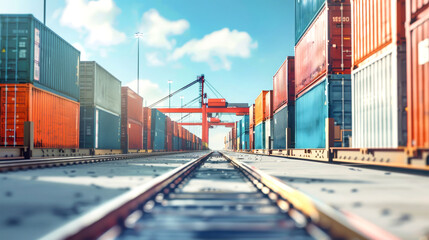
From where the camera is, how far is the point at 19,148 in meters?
16.2

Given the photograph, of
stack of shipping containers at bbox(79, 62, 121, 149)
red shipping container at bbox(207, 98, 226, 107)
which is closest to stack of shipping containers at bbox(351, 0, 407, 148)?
stack of shipping containers at bbox(79, 62, 121, 149)

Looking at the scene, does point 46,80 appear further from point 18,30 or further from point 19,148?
point 19,148

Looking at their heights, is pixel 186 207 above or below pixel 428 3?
below

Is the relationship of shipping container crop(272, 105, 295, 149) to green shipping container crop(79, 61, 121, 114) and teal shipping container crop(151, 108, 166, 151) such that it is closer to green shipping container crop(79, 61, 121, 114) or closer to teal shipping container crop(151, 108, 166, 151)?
green shipping container crop(79, 61, 121, 114)

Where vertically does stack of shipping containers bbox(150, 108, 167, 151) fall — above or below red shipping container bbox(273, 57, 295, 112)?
below

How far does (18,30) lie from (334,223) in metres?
18.9

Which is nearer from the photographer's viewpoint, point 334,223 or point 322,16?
point 334,223

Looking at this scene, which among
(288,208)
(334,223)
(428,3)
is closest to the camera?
(334,223)

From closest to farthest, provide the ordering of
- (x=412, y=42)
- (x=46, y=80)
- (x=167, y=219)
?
1. (x=167, y=219)
2. (x=412, y=42)
3. (x=46, y=80)

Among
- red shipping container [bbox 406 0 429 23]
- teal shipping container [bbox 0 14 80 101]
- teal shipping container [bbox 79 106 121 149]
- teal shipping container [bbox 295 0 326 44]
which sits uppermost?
teal shipping container [bbox 295 0 326 44]

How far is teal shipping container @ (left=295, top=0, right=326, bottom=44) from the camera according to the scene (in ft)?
53.6

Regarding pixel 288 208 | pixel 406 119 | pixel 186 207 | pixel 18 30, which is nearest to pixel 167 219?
pixel 186 207

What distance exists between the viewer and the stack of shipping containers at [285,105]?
70.2ft

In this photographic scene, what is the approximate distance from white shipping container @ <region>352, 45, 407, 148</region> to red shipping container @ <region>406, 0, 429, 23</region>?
2.71 feet
